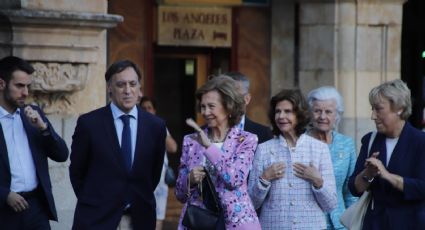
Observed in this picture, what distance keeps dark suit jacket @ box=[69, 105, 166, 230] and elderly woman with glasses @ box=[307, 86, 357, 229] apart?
5.35 ft

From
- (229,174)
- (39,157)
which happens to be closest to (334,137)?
(229,174)

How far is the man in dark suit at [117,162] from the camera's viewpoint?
28.3 feet

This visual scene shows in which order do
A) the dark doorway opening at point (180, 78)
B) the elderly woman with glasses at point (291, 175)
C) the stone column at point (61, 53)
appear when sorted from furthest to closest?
the dark doorway opening at point (180, 78)
the stone column at point (61, 53)
the elderly woman with glasses at point (291, 175)

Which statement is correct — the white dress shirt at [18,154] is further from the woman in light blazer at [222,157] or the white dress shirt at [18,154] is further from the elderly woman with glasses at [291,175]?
the elderly woman with glasses at [291,175]

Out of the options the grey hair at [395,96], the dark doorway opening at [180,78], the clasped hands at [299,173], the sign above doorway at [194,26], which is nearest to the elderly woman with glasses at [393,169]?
the grey hair at [395,96]

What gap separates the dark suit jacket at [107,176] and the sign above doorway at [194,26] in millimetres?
6274

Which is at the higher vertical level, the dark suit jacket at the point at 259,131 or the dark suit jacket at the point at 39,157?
the dark suit jacket at the point at 259,131

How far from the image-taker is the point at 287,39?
1559 centimetres

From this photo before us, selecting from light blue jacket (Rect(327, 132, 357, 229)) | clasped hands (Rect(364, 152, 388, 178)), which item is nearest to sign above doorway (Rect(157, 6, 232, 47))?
light blue jacket (Rect(327, 132, 357, 229))

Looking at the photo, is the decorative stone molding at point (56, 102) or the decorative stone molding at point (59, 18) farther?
the decorative stone molding at point (56, 102)

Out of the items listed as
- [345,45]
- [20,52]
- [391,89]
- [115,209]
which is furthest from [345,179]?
[345,45]

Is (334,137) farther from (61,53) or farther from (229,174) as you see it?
(61,53)

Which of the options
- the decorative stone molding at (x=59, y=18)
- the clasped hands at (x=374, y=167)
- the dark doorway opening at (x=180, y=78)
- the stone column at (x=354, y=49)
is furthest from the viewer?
the dark doorway opening at (x=180, y=78)

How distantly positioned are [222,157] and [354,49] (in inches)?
268
